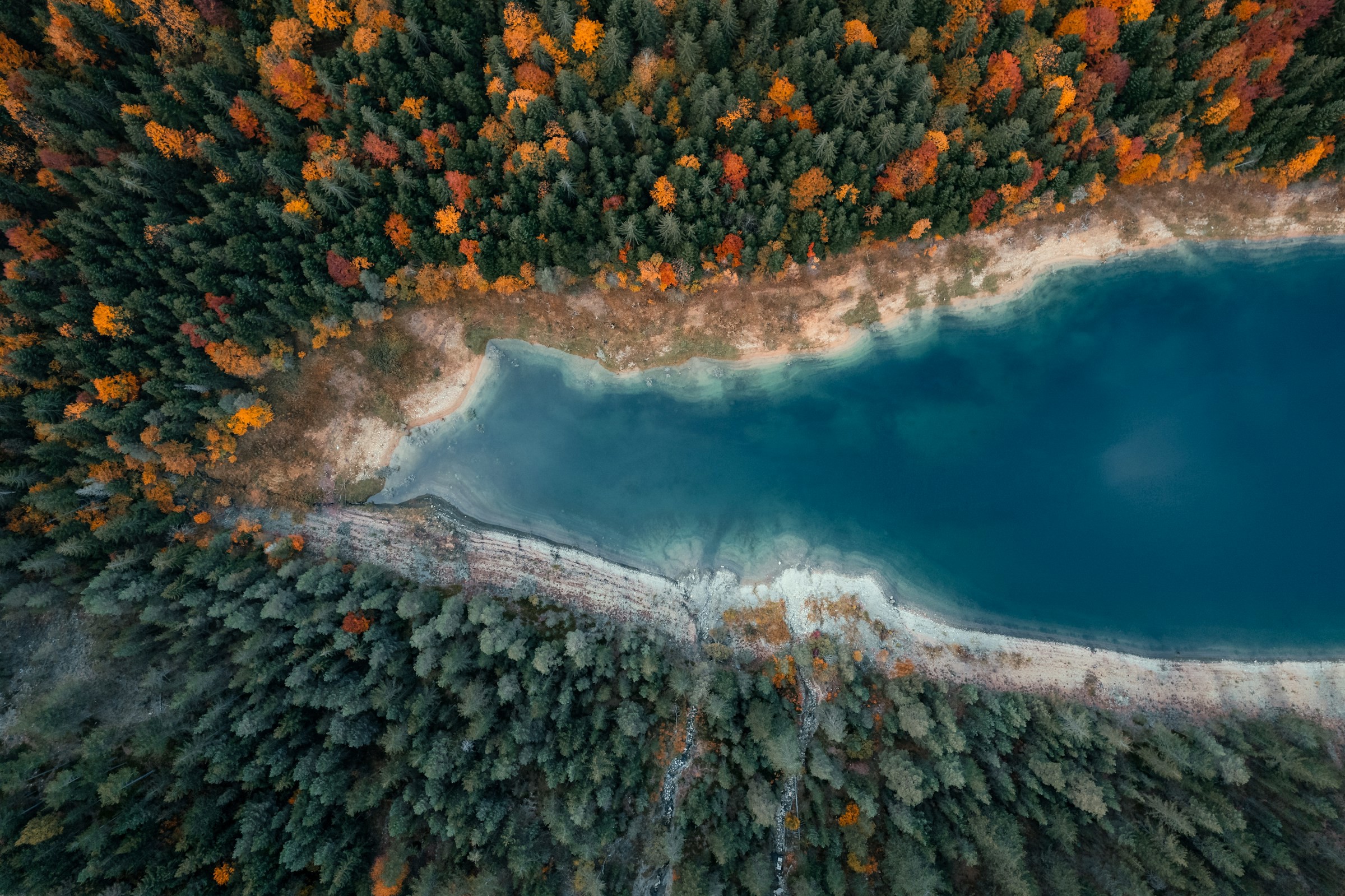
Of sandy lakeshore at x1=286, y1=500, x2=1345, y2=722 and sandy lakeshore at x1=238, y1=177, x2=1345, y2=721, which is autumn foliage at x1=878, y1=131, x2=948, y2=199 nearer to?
sandy lakeshore at x1=238, y1=177, x2=1345, y2=721

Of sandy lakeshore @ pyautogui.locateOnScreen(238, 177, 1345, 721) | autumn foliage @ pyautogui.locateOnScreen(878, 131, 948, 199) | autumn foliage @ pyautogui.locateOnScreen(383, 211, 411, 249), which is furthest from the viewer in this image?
sandy lakeshore @ pyautogui.locateOnScreen(238, 177, 1345, 721)

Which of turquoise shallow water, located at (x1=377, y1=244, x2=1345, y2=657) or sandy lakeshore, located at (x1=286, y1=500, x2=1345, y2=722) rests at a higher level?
turquoise shallow water, located at (x1=377, y1=244, x2=1345, y2=657)

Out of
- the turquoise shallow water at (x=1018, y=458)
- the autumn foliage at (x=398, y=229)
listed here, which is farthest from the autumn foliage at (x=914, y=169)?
the autumn foliage at (x=398, y=229)

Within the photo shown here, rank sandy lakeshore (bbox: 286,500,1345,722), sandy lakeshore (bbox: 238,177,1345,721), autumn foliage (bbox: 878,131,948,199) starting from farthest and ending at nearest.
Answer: sandy lakeshore (bbox: 238,177,1345,721) → sandy lakeshore (bbox: 286,500,1345,722) → autumn foliage (bbox: 878,131,948,199)

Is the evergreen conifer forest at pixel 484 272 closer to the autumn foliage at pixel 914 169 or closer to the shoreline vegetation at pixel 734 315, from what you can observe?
the autumn foliage at pixel 914 169

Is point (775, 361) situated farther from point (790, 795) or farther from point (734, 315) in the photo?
point (790, 795)

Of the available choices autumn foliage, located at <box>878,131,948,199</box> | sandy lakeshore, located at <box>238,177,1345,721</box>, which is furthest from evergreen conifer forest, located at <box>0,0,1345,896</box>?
sandy lakeshore, located at <box>238,177,1345,721</box>
